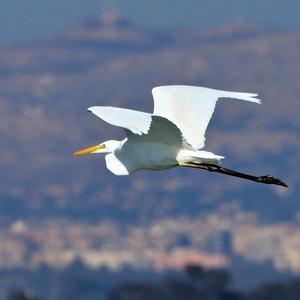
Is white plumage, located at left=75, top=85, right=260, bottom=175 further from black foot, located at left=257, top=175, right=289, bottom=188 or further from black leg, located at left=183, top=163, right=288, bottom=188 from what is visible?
black foot, located at left=257, top=175, right=289, bottom=188

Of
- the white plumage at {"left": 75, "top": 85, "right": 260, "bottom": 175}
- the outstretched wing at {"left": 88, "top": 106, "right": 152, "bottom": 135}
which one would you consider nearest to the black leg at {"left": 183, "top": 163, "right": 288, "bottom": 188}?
the white plumage at {"left": 75, "top": 85, "right": 260, "bottom": 175}

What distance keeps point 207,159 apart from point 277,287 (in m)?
37.8

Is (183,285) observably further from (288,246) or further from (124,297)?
(288,246)

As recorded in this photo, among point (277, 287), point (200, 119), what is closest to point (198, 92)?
point (200, 119)

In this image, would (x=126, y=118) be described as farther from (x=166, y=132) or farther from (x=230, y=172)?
(x=230, y=172)

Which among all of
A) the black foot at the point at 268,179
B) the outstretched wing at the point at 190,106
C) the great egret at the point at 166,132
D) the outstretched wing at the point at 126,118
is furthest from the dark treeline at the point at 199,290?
the outstretched wing at the point at 126,118

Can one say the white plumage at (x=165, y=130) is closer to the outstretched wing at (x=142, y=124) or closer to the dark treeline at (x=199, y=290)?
the outstretched wing at (x=142, y=124)

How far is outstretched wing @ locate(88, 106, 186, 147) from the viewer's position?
13930 mm

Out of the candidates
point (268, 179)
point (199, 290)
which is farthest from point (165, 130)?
point (199, 290)

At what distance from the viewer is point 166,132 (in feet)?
50.2

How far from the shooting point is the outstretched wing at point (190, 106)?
16078 mm

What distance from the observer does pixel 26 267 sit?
11638 cm

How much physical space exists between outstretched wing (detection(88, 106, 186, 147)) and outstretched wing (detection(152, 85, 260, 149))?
420mm

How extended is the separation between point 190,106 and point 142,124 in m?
2.58
